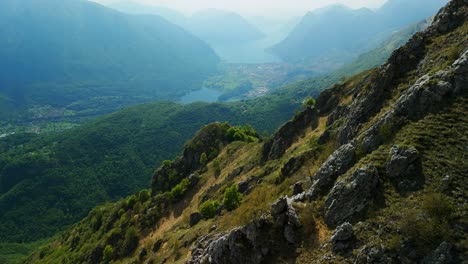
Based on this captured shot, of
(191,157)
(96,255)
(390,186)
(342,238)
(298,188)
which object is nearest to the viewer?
(342,238)

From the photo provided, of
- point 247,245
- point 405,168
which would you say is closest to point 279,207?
point 247,245

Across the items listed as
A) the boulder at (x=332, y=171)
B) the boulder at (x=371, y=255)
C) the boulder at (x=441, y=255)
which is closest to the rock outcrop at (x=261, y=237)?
the boulder at (x=332, y=171)

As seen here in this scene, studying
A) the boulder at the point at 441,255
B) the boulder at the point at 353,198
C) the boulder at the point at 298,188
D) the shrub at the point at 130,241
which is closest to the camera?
the boulder at the point at 441,255

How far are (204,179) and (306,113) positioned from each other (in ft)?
103

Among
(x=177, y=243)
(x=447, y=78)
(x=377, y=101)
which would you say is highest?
(x=447, y=78)

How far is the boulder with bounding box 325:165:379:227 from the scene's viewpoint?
21.7m

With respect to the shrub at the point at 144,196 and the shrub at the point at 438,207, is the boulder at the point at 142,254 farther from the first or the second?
the shrub at the point at 438,207

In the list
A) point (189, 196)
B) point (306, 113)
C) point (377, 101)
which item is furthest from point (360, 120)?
point (189, 196)

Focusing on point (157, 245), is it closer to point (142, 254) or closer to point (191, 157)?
point (142, 254)

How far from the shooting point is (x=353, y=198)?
22.2 metres

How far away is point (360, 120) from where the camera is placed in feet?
114

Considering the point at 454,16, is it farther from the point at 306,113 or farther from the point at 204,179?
the point at 204,179

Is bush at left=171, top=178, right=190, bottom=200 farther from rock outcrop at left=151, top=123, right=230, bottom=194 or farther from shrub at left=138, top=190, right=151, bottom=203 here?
shrub at left=138, top=190, right=151, bottom=203

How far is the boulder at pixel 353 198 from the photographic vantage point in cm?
2169
